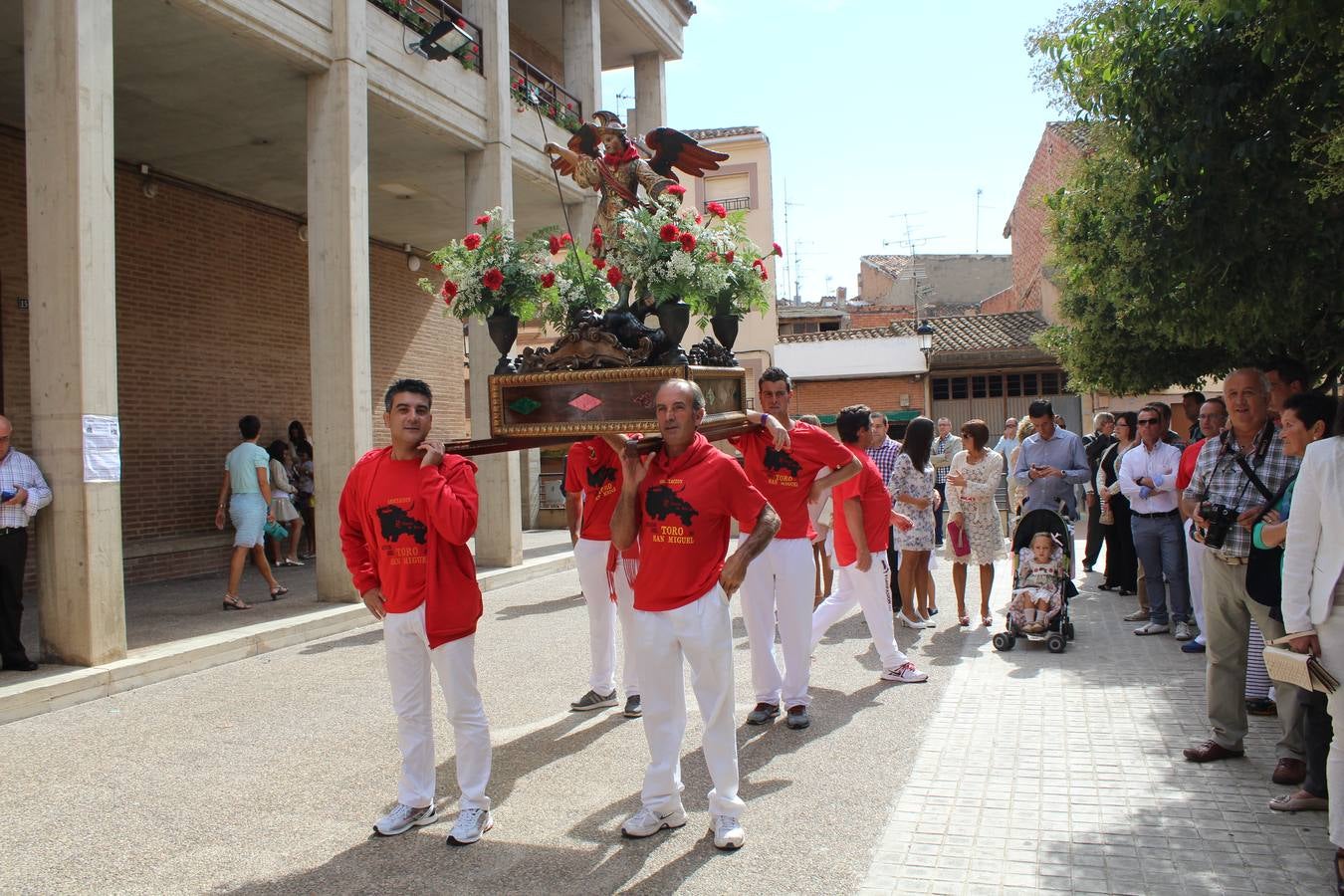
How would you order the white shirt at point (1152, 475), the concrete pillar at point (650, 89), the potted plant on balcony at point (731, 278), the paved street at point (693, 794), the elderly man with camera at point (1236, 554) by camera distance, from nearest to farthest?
the paved street at point (693, 794), the elderly man with camera at point (1236, 554), the potted plant on balcony at point (731, 278), the white shirt at point (1152, 475), the concrete pillar at point (650, 89)

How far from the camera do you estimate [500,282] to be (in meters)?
5.51

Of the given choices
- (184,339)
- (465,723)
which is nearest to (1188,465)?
(465,723)

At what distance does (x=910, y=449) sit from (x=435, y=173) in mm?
9275

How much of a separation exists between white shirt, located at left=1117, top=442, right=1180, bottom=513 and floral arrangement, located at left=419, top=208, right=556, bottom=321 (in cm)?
585

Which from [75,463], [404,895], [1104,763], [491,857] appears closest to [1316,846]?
[1104,763]

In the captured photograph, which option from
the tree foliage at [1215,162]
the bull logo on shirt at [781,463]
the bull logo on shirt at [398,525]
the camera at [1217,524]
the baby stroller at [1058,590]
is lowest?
the baby stroller at [1058,590]

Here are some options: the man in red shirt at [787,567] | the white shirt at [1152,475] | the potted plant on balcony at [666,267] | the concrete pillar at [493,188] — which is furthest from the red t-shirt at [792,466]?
the concrete pillar at [493,188]

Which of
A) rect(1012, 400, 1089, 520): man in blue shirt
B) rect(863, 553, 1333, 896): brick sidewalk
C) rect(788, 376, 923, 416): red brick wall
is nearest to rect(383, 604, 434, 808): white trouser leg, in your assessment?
rect(863, 553, 1333, 896): brick sidewalk

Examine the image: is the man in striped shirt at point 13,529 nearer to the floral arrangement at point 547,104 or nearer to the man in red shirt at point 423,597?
the man in red shirt at point 423,597

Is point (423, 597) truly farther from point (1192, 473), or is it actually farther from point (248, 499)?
point (248, 499)

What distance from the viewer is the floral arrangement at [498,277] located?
18.3 feet

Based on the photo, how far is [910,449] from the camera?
9555mm

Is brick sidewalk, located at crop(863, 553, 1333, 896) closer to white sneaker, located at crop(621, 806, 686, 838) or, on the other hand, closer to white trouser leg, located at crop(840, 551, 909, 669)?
white trouser leg, located at crop(840, 551, 909, 669)

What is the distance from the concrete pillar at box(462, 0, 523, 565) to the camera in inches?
552
